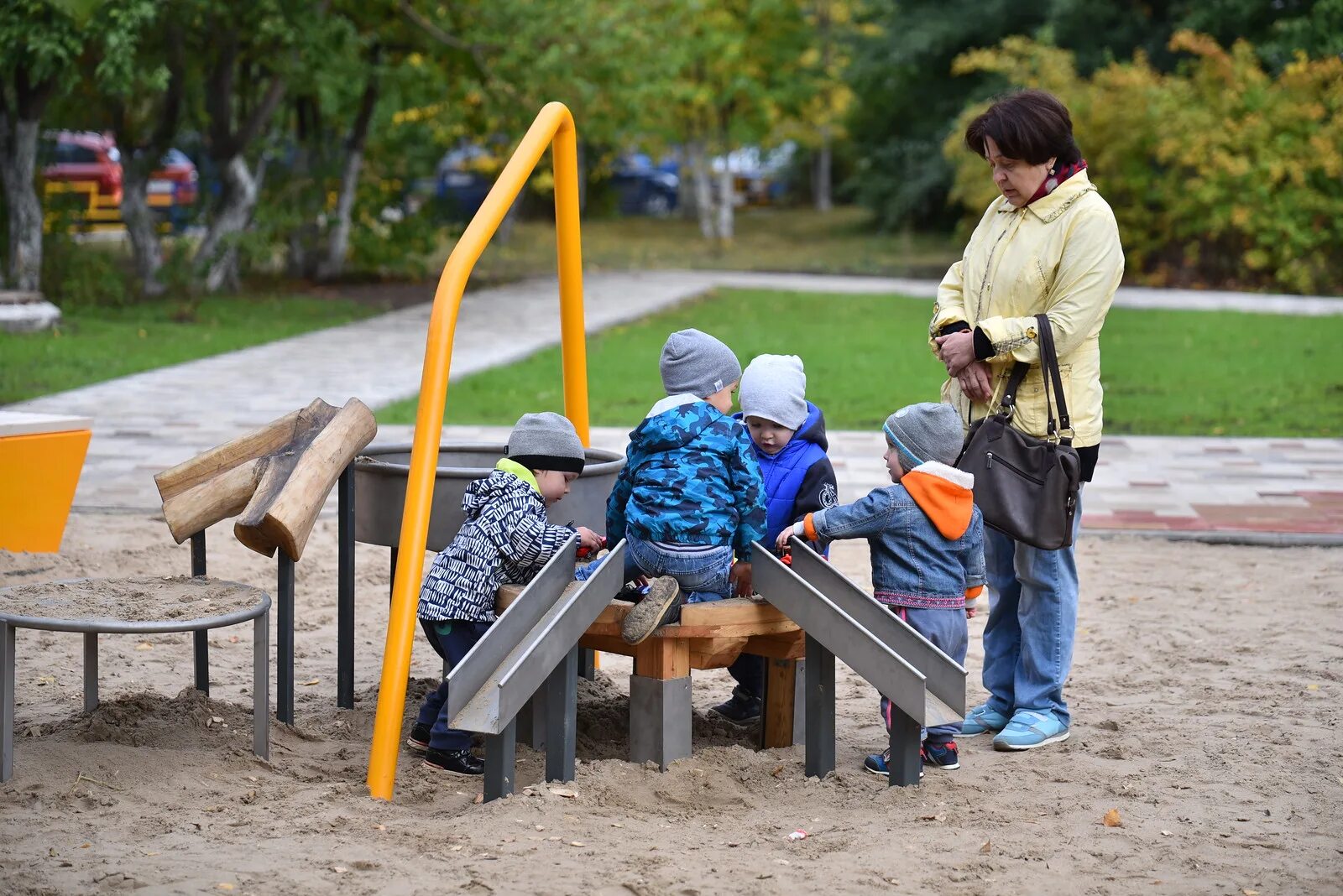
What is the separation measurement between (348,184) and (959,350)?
16951mm

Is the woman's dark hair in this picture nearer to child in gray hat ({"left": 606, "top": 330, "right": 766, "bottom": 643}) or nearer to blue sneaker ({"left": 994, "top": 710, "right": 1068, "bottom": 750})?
child in gray hat ({"left": 606, "top": 330, "right": 766, "bottom": 643})

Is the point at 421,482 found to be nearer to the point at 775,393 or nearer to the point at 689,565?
the point at 689,565

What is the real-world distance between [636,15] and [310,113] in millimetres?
4359

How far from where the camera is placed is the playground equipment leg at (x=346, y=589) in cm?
454

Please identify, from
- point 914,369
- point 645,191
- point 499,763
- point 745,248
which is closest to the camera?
point 499,763

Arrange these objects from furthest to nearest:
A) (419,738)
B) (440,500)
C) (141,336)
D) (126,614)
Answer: (141,336)
(440,500)
(419,738)
(126,614)

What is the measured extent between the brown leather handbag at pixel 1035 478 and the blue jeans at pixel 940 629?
0.27 meters

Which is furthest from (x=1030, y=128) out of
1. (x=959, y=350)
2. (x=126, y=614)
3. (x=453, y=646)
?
(x=126, y=614)

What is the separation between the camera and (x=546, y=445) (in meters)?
4.12

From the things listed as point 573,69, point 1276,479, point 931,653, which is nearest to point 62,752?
point 931,653

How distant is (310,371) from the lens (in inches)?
494

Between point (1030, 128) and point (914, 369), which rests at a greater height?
point (1030, 128)

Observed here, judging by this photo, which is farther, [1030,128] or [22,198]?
[22,198]

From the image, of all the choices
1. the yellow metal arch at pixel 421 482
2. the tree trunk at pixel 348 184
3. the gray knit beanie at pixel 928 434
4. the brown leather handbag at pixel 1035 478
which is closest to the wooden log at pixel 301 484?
the yellow metal arch at pixel 421 482
